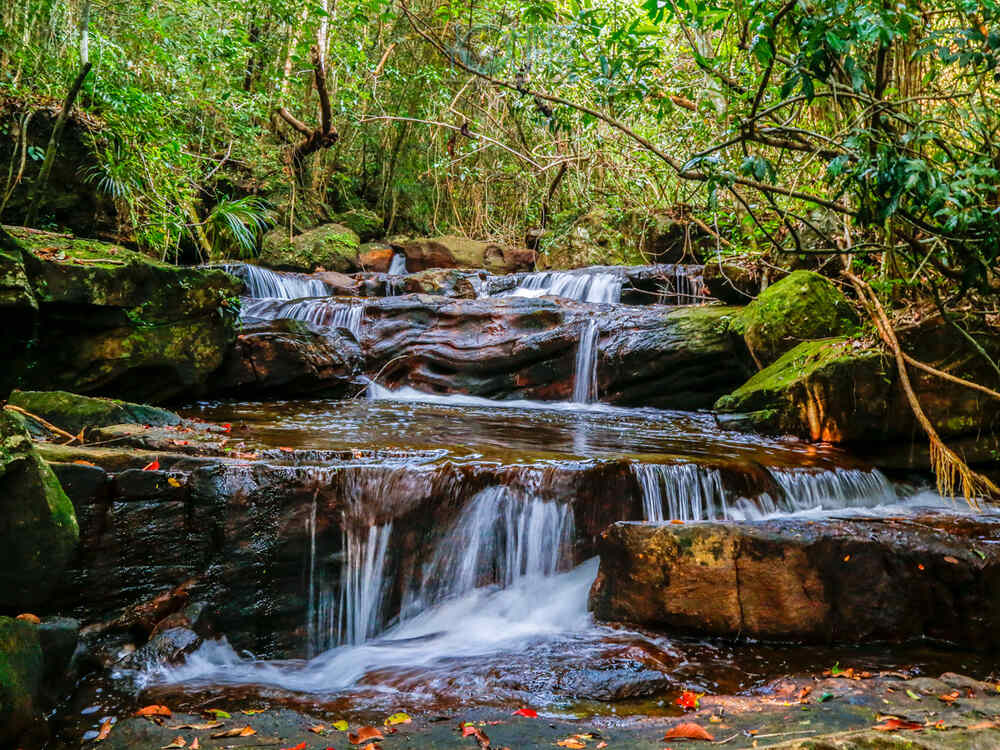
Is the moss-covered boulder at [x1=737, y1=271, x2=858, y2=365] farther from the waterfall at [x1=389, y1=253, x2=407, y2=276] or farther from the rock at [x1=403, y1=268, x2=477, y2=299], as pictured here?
the waterfall at [x1=389, y1=253, x2=407, y2=276]

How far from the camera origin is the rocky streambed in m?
2.90

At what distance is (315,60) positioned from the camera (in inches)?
454

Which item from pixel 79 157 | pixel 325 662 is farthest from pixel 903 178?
pixel 79 157

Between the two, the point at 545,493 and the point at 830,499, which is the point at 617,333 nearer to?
the point at 830,499

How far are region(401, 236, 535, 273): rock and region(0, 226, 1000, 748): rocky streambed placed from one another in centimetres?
910

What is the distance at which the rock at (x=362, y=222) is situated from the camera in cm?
1791

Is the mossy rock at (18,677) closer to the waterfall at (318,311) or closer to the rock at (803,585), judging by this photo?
the rock at (803,585)

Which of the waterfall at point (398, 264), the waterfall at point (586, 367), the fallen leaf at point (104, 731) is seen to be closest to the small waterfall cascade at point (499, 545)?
the fallen leaf at point (104, 731)

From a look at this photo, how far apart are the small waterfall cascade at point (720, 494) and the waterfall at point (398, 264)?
474 inches

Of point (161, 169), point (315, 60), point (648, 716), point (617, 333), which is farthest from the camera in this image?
point (315, 60)

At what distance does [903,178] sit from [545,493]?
9.46 feet

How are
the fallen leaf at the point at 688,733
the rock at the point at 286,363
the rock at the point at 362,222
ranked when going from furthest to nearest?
the rock at the point at 362,222
the rock at the point at 286,363
the fallen leaf at the point at 688,733

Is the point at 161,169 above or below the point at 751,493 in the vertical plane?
above

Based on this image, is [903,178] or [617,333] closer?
[903,178]
